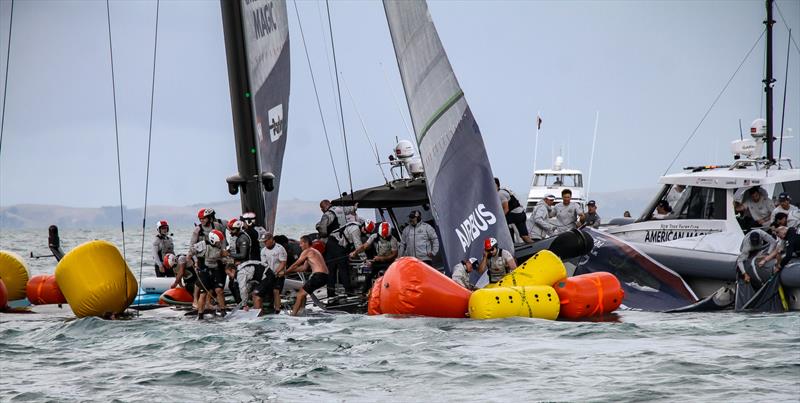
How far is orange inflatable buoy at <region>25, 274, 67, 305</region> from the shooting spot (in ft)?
67.7

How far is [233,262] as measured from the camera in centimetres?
1745

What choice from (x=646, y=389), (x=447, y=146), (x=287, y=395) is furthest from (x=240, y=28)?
(x=646, y=389)

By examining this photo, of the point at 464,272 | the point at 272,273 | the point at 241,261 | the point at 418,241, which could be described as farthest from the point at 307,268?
the point at 464,272

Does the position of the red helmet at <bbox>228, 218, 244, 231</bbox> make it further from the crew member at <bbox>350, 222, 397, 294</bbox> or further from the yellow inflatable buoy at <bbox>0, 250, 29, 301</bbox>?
the yellow inflatable buoy at <bbox>0, 250, 29, 301</bbox>

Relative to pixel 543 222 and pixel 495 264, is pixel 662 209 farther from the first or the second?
pixel 495 264

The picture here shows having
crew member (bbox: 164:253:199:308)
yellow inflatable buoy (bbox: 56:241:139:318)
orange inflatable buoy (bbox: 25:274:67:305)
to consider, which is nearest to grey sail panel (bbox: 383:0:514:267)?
crew member (bbox: 164:253:199:308)

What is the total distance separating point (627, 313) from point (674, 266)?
50.9 inches

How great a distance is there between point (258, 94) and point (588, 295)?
7312 mm

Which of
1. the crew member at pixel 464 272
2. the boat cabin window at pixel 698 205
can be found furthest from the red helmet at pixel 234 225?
the boat cabin window at pixel 698 205

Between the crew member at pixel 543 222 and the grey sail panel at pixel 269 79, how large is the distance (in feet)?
15.3

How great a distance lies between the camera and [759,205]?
18766mm

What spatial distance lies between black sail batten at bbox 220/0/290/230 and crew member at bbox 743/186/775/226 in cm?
766

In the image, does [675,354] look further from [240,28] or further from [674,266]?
[240,28]

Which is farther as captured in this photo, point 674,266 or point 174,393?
point 674,266
